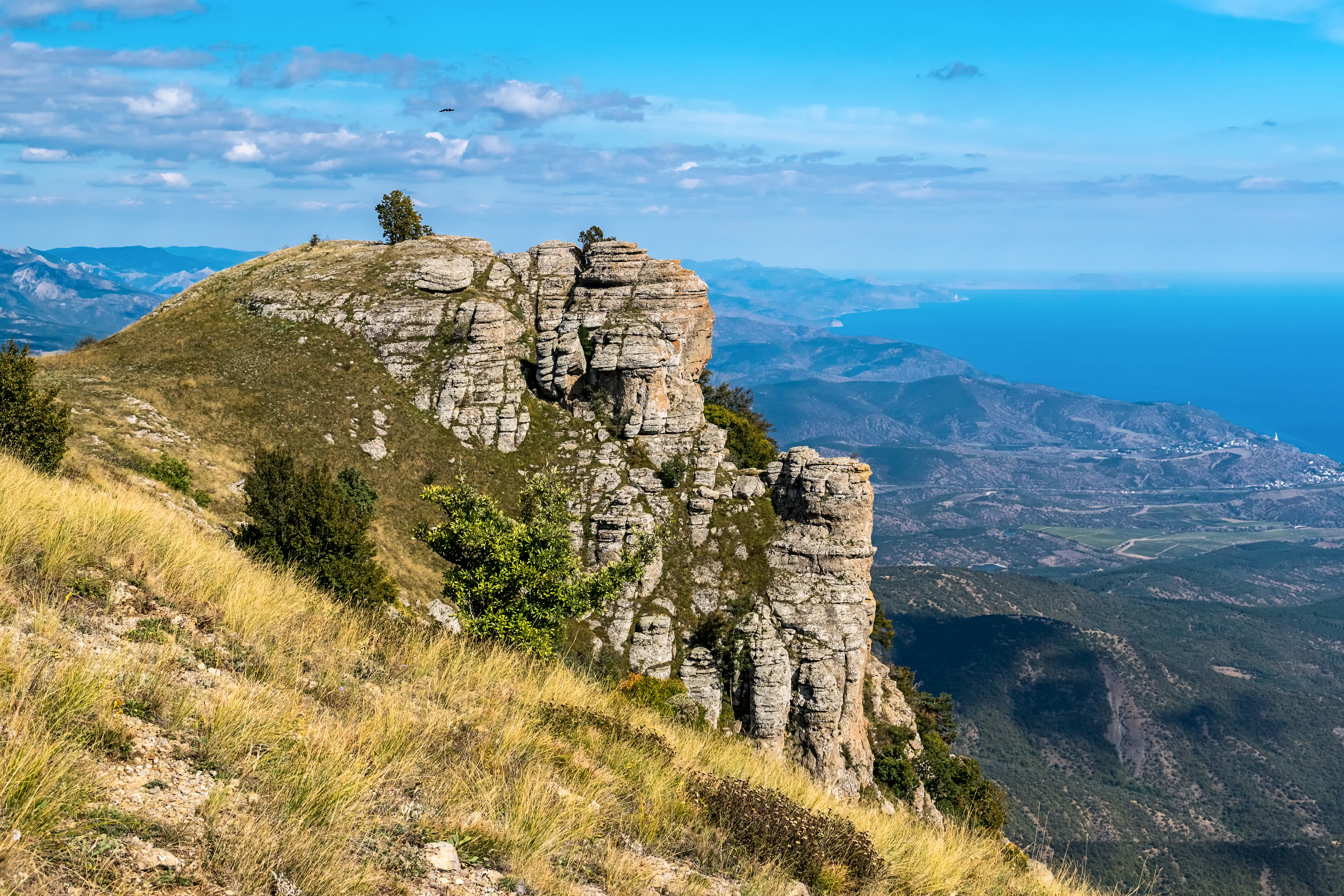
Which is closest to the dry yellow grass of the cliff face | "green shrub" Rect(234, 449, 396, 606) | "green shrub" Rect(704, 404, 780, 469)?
"green shrub" Rect(234, 449, 396, 606)

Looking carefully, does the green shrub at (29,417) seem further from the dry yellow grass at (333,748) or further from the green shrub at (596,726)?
the green shrub at (596,726)

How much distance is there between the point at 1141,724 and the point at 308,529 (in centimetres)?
14550

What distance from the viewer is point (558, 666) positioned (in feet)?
48.5

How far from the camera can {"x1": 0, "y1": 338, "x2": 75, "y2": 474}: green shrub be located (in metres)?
21.7

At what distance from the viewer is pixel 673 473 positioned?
51688mm

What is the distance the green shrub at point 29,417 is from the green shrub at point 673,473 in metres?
33.0

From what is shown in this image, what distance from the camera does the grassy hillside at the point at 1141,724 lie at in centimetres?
9375

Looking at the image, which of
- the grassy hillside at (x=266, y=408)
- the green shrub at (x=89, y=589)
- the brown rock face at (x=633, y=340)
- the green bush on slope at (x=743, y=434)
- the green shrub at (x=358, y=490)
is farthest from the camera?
the green bush on slope at (x=743, y=434)

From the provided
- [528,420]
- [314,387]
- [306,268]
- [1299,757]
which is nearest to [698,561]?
[528,420]

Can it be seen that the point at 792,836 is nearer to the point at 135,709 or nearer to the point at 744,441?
the point at 135,709

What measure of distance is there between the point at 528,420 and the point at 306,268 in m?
22.3

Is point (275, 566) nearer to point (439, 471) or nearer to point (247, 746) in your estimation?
point (247, 746)

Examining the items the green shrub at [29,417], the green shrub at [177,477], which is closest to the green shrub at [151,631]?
the green shrub at [29,417]

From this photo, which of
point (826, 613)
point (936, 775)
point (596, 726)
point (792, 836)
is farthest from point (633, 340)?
point (792, 836)
